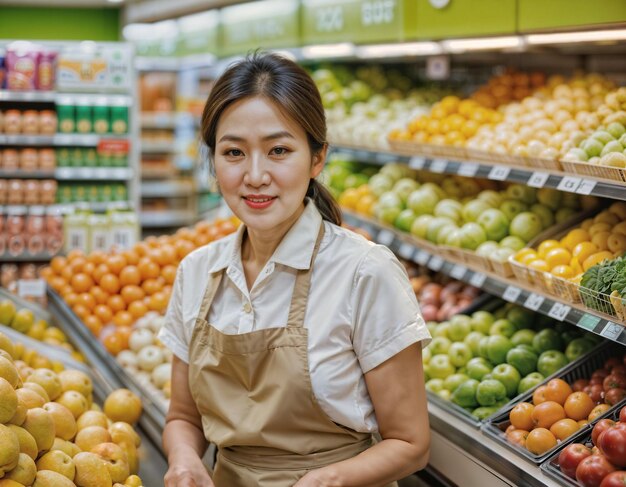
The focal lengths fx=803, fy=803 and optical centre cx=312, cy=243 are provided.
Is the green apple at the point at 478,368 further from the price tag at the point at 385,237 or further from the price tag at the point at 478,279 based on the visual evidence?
the price tag at the point at 385,237

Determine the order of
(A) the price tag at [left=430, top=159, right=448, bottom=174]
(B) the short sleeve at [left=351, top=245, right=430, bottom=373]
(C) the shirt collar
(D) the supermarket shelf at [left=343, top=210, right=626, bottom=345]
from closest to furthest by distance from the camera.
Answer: (B) the short sleeve at [left=351, top=245, right=430, bottom=373]
(C) the shirt collar
(D) the supermarket shelf at [left=343, top=210, right=626, bottom=345]
(A) the price tag at [left=430, top=159, right=448, bottom=174]

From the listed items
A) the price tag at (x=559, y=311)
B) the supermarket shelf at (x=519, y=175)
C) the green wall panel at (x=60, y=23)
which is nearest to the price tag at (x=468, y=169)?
the supermarket shelf at (x=519, y=175)

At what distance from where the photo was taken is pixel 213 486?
2033 mm

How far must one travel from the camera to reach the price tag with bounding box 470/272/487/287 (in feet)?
11.0

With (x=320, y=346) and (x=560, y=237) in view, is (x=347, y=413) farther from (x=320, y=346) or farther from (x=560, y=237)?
(x=560, y=237)

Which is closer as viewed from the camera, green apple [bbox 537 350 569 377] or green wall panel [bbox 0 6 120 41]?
green apple [bbox 537 350 569 377]

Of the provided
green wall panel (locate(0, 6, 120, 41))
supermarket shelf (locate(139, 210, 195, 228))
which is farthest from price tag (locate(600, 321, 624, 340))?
green wall panel (locate(0, 6, 120, 41))

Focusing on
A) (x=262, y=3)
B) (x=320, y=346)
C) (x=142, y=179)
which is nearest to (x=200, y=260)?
(x=320, y=346)

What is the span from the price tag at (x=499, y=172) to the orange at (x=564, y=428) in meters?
1.12

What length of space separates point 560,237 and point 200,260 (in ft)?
5.90

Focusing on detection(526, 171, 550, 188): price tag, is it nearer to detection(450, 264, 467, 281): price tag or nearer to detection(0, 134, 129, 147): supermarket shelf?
detection(450, 264, 467, 281): price tag

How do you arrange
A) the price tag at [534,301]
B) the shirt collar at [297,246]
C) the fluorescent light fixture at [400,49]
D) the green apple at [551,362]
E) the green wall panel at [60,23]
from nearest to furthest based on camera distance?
the shirt collar at [297,246]
the price tag at [534,301]
the green apple at [551,362]
the fluorescent light fixture at [400,49]
the green wall panel at [60,23]

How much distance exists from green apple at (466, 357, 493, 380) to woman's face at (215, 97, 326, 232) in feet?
4.84

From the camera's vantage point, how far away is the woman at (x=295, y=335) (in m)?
1.93
